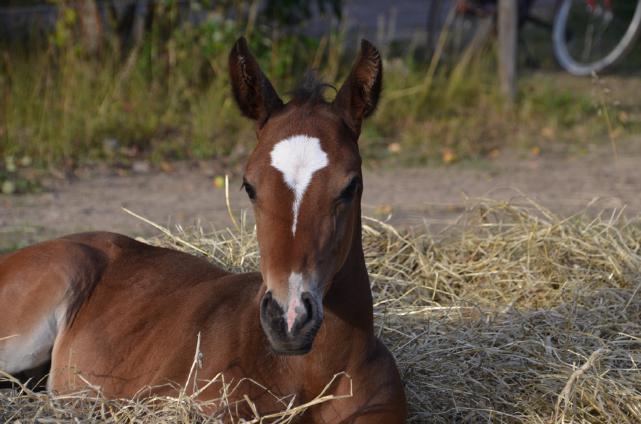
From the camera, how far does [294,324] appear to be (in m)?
2.76

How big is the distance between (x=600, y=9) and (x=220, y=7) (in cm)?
472

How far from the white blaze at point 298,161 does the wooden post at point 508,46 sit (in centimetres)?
692

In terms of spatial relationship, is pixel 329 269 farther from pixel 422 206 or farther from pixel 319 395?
pixel 422 206

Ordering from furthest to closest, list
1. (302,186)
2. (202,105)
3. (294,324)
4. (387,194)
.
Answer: (202,105)
(387,194)
(302,186)
(294,324)

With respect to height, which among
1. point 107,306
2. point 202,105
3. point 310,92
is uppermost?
point 310,92

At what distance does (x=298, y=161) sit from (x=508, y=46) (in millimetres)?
7093

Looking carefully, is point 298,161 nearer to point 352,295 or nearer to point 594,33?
point 352,295

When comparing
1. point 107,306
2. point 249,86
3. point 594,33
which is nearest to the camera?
point 249,86

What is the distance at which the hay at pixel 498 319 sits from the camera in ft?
12.0

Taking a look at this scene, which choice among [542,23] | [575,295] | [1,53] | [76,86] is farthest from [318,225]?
[542,23]

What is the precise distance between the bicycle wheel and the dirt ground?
2589 mm

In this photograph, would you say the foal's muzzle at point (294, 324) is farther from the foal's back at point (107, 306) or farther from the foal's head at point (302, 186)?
the foal's back at point (107, 306)

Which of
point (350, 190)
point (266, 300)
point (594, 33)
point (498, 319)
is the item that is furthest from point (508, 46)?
point (266, 300)

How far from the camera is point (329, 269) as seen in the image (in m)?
2.97
